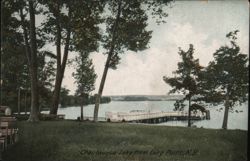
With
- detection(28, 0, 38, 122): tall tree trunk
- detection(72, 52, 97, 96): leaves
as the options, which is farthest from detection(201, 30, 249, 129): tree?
detection(28, 0, 38, 122): tall tree trunk

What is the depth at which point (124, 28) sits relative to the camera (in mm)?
14969

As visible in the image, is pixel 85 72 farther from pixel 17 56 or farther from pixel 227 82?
pixel 227 82

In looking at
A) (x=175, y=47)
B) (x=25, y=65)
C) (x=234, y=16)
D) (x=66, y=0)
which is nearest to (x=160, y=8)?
(x=175, y=47)

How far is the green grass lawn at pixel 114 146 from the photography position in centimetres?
888

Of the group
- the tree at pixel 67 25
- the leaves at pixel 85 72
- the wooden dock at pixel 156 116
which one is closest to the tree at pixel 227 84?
the leaves at pixel 85 72

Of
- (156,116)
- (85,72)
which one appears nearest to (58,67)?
(85,72)

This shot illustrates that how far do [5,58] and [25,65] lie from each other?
1257mm

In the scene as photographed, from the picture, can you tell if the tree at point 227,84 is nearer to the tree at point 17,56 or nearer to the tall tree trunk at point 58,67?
the tall tree trunk at point 58,67

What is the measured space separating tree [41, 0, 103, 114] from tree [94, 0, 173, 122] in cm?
60

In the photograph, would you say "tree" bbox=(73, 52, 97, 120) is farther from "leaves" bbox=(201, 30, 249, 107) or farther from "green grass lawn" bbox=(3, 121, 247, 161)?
"leaves" bbox=(201, 30, 249, 107)

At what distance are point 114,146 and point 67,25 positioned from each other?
4.99 meters

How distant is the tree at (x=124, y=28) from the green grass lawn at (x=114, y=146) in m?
2.44

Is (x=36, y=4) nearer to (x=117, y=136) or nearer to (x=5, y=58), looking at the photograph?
(x=5, y=58)

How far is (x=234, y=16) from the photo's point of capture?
9742 mm
